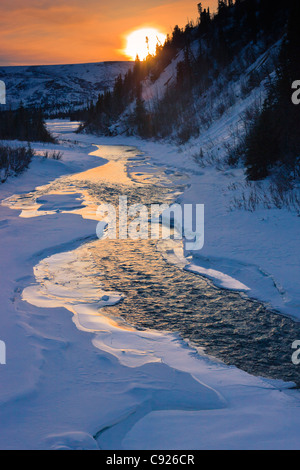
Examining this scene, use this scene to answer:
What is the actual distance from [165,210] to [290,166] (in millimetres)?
3184

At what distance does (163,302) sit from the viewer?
417 cm
